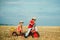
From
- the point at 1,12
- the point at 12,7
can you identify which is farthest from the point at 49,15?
the point at 1,12

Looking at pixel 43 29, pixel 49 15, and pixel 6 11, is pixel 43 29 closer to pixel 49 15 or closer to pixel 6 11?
pixel 49 15

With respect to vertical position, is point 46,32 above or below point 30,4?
below

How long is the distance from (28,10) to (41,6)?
0.60ft

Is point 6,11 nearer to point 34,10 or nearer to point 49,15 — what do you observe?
point 34,10

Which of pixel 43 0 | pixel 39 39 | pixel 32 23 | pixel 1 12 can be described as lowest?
pixel 39 39

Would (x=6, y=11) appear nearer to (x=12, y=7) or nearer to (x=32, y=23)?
(x=12, y=7)

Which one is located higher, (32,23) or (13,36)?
(32,23)

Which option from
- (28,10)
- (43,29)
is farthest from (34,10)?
(43,29)

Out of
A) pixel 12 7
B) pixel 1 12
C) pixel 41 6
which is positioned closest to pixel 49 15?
pixel 41 6

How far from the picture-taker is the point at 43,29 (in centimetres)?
220

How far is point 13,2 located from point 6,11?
158mm

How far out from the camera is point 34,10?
87.2 inches

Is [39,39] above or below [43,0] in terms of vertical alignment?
below

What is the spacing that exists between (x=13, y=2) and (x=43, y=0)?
0.41m
